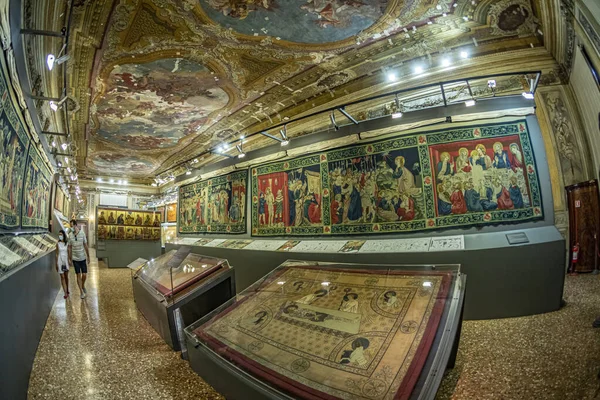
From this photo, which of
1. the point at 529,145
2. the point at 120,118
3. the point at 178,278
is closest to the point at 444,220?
the point at 529,145

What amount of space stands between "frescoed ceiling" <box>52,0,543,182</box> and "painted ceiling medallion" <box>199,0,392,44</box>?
2cm

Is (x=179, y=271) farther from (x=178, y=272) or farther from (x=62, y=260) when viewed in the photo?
(x=62, y=260)

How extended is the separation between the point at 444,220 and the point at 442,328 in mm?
3412

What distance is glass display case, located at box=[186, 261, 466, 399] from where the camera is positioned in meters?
1.60

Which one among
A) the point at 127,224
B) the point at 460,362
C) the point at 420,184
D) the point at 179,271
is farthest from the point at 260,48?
the point at 127,224

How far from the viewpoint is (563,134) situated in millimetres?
6883

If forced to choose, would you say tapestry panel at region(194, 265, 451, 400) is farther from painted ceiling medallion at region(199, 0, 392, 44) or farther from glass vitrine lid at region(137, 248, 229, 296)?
painted ceiling medallion at region(199, 0, 392, 44)

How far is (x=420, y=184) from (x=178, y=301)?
14.4ft

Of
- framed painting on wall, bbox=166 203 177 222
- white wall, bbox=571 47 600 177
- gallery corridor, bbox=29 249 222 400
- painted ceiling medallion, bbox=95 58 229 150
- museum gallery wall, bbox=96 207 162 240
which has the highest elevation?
painted ceiling medallion, bbox=95 58 229 150

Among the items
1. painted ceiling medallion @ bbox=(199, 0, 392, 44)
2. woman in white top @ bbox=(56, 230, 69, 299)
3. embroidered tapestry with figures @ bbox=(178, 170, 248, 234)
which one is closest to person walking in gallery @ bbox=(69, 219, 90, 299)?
woman in white top @ bbox=(56, 230, 69, 299)

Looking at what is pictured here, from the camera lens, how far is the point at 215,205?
29.2 feet

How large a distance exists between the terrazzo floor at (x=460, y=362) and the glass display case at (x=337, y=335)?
32 centimetres

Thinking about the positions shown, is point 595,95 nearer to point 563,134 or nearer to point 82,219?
point 563,134

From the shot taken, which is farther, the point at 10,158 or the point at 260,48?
the point at 260,48
